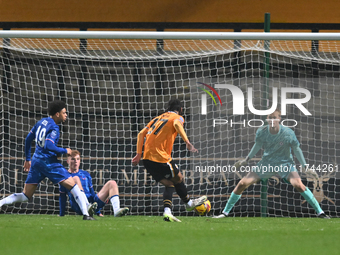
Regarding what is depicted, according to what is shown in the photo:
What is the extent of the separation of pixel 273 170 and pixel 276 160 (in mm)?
157

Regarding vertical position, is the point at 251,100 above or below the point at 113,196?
above

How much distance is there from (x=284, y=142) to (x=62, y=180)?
10.1 feet

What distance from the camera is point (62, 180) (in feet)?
19.5

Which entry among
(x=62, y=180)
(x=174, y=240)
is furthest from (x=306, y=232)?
(x=62, y=180)

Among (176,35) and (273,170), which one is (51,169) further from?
(273,170)

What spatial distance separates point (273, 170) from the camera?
691 cm

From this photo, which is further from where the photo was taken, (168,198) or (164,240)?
(168,198)

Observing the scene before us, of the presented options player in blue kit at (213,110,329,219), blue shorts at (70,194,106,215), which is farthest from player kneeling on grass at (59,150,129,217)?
player in blue kit at (213,110,329,219)

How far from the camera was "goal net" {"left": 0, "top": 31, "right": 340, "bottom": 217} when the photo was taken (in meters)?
8.06

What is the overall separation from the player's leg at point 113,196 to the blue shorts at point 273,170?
1.97 m

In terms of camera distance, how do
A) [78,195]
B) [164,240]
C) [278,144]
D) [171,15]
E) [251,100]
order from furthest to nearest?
[171,15] → [251,100] → [278,144] → [78,195] → [164,240]

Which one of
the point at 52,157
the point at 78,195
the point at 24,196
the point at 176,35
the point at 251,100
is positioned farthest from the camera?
the point at 251,100

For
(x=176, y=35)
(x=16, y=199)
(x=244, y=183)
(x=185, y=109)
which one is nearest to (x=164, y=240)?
(x=244, y=183)

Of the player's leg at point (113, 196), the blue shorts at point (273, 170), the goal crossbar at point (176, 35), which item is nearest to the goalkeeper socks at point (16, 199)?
the player's leg at point (113, 196)
